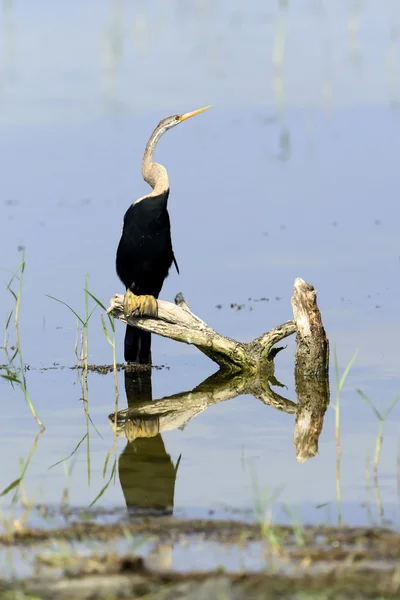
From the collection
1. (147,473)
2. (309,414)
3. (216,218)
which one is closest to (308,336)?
(309,414)

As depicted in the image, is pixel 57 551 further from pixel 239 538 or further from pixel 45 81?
pixel 45 81

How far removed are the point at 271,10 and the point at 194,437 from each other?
48.1 feet

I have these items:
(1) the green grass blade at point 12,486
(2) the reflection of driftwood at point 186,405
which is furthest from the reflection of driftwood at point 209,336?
(1) the green grass blade at point 12,486

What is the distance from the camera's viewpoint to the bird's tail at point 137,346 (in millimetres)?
7805

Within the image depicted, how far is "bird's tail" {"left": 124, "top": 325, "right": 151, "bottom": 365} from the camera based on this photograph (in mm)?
7805

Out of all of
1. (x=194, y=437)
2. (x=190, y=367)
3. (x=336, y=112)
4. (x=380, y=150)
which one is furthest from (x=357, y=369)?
(x=336, y=112)

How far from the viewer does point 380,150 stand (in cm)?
1378

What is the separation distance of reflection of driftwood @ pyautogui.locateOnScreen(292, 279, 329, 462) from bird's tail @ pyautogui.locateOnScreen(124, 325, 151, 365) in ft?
3.40

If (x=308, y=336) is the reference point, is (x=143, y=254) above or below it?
above

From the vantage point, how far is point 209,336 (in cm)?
741

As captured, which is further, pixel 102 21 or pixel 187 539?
pixel 102 21

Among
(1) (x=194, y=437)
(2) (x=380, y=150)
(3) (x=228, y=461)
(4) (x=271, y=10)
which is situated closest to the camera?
(3) (x=228, y=461)

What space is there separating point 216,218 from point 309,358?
15.0 feet

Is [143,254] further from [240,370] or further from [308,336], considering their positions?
[308,336]
